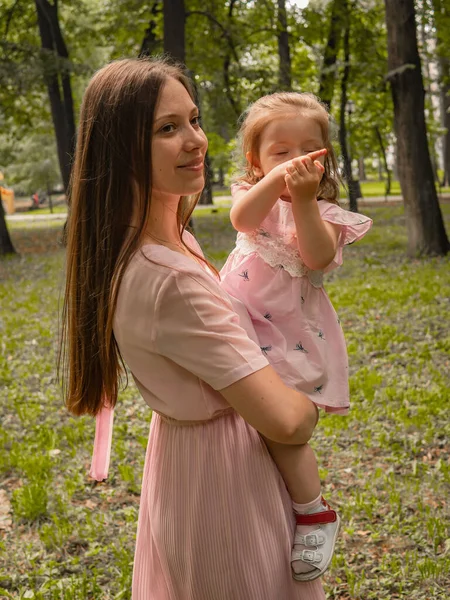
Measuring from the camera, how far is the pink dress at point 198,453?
1466 mm

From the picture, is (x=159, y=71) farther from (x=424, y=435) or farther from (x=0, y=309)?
(x=0, y=309)

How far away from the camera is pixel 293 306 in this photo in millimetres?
1784

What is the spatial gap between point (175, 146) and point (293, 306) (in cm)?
51

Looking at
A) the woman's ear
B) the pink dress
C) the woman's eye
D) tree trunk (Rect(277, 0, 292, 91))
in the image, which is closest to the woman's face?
the woman's eye

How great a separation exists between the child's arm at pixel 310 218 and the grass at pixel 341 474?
4.54 ft

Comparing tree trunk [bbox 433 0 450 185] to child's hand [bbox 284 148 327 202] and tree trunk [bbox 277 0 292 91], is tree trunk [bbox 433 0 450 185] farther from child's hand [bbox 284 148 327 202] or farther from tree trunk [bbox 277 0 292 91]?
child's hand [bbox 284 148 327 202]

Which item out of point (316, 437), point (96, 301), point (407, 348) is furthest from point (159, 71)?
point (407, 348)

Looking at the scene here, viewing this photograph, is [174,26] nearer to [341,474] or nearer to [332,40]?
[332,40]

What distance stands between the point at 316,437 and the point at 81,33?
56.1ft

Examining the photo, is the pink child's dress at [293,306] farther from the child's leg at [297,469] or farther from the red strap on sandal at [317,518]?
the red strap on sandal at [317,518]

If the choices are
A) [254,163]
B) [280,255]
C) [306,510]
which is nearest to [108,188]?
[280,255]

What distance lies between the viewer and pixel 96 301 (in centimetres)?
161

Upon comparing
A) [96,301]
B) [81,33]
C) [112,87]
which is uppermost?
[81,33]

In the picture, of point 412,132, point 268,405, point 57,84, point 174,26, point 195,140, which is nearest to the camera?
point 268,405
